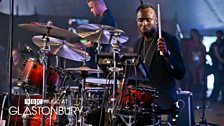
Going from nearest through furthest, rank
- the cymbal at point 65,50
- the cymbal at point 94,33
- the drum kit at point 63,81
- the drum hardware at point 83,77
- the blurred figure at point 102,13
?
the drum kit at point 63,81, the drum hardware at point 83,77, the cymbal at point 65,50, the cymbal at point 94,33, the blurred figure at point 102,13

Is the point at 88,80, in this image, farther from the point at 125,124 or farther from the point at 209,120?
the point at 209,120

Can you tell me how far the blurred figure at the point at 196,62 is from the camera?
7.03m

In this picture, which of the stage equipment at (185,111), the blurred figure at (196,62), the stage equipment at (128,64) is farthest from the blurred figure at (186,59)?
the stage equipment at (128,64)

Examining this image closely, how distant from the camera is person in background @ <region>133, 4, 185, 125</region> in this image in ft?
12.2

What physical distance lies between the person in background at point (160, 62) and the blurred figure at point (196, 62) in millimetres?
3197

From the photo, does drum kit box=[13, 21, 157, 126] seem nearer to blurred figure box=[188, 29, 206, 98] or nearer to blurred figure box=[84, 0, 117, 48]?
blurred figure box=[84, 0, 117, 48]

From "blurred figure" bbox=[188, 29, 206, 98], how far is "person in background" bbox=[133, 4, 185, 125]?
3.20 meters

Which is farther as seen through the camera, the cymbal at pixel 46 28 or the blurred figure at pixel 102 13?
the blurred figure at pixel 102 13

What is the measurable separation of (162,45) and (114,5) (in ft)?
11.8

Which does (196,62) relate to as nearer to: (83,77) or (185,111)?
(185,111)

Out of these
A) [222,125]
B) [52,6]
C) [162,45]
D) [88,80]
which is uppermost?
[52,6]

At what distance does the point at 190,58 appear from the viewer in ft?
23.3

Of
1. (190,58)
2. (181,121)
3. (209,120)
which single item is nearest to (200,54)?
(190,58)

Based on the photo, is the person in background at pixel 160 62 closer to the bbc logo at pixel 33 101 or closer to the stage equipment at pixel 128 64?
the stage equipment at pixel 128 64
